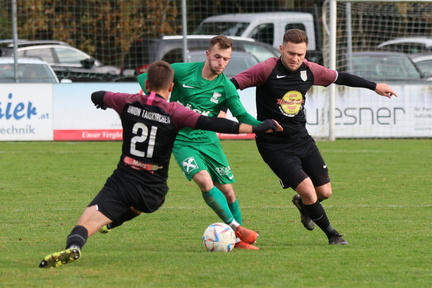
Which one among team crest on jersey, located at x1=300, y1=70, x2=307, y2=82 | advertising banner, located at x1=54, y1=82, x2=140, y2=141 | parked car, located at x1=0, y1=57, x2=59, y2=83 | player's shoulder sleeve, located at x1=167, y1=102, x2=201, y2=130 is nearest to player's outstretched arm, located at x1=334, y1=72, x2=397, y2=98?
team crest on jersey, located at x1=300, y1=70, x2=307, y2=82

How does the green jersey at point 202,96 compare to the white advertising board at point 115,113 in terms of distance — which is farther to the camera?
the white advertising board at point 115,113

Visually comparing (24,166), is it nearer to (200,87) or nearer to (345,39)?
(200,87)

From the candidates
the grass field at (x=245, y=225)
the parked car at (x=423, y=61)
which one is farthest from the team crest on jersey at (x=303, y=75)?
the parked car at (x=423, y=61)

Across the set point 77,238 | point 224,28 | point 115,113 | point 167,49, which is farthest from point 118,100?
point 224,28

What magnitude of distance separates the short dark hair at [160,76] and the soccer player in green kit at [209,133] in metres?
1.06

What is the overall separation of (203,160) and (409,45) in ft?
57.2

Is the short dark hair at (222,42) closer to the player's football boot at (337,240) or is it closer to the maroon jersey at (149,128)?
the maroon jersey at (149,128)

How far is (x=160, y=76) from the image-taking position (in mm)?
6484

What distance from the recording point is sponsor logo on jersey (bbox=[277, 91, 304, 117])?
7.91 meters

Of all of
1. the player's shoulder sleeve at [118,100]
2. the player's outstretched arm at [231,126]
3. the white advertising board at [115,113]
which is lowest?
the white advertising board at [115,113]

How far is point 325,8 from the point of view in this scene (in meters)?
19.3

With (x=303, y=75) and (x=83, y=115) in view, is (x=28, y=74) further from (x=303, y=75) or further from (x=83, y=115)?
(x=303, y=75)

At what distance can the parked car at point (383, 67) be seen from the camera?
66.4 feet

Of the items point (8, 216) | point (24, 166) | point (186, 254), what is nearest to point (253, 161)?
point (24, 166)
